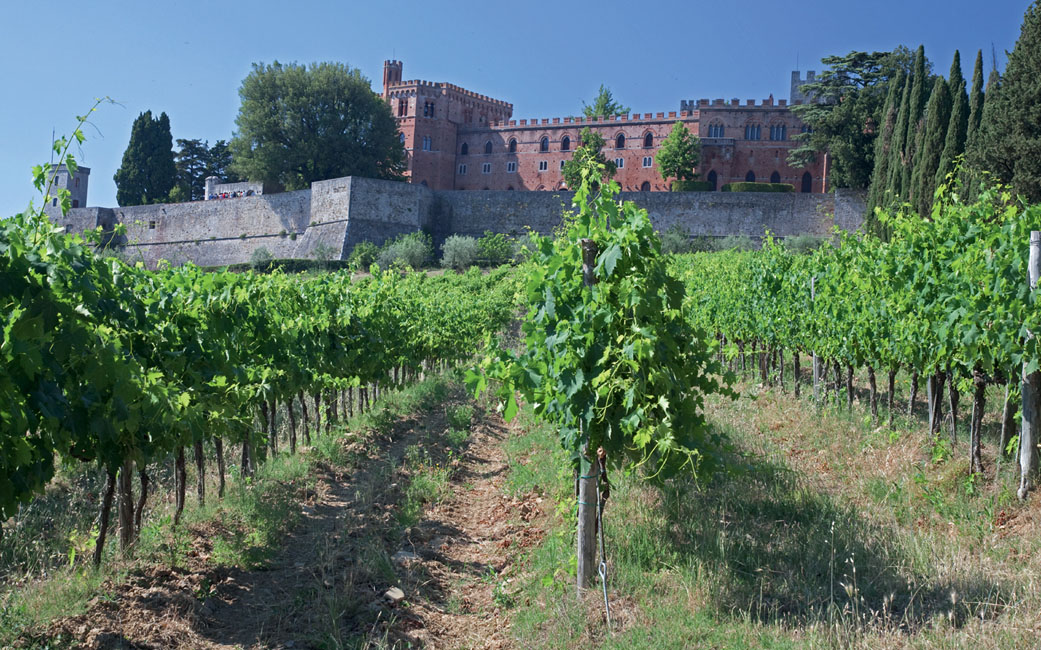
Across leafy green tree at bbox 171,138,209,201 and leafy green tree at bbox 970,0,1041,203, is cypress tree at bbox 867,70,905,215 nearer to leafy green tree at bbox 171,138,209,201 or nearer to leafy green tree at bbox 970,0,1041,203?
leafy green tree at bbox 970,0,1041,203

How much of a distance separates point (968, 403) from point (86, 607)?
344 inches

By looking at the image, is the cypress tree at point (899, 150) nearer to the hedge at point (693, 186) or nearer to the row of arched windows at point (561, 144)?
the hedge at point (693, 186)

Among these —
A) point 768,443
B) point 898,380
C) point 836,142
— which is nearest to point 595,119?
point 836,142

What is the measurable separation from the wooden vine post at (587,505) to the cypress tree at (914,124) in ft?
77.5

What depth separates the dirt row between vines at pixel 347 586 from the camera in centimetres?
383

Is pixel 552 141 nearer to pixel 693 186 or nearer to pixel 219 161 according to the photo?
pixel 693 186

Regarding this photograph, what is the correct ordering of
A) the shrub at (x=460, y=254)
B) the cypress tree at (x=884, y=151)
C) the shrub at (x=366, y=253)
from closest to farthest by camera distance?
the cypress tree at (x=884, y=151)
the shrub at (x=460, y=254)
the shrub at (x=366, y=253)

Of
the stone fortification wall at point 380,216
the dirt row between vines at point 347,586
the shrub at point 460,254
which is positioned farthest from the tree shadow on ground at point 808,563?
the stone fortification wall at point 380,216

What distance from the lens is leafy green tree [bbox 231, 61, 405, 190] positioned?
43188mm

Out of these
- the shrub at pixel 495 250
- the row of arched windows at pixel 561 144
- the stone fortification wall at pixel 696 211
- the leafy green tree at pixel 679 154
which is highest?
the row of arched windows at pixel 561 144

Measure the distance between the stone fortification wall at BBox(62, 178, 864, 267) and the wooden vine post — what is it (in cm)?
3403

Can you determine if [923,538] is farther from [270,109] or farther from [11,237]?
[270,109]

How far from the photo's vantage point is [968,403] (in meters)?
9.00

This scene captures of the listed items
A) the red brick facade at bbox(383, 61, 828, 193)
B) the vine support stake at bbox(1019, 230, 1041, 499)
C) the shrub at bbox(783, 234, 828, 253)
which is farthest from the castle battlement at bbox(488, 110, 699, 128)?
the vine support stake at bbox(1019, 230, 1041, 499)
